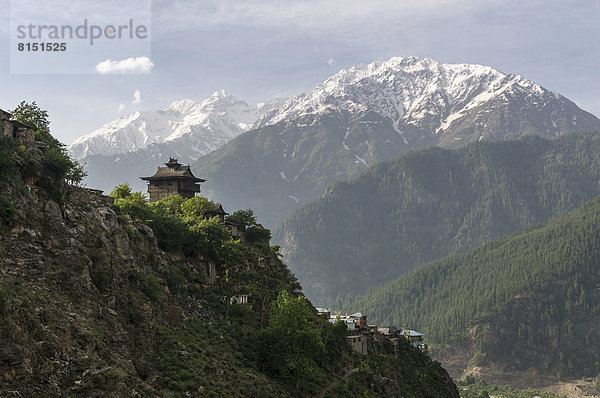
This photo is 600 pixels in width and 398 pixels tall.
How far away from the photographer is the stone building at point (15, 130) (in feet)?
199

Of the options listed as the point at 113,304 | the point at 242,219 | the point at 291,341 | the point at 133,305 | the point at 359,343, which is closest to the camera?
the point at 113,304

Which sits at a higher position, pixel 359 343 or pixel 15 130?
pixel 15 130

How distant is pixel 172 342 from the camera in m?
61.8

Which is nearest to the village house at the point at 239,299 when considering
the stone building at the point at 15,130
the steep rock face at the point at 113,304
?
the steep rock face at the point at 113,304

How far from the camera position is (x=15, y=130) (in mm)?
62844

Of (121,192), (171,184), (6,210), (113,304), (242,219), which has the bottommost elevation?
(113,304)

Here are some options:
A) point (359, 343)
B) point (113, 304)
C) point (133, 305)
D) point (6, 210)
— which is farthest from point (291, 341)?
point (359, 343)

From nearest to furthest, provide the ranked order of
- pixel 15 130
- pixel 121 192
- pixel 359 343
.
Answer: pixel 15 130, pixel 121 192, pixel 359 343

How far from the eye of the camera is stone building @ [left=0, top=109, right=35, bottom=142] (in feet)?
199

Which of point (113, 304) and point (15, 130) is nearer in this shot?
point (113, 304)

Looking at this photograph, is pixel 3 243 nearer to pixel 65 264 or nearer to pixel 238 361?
pixel 65 264

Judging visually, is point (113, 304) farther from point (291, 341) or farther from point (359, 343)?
point (359, 343)

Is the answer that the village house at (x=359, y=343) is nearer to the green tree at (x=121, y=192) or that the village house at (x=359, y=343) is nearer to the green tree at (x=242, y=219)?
the green tree at (x=242, y=219)

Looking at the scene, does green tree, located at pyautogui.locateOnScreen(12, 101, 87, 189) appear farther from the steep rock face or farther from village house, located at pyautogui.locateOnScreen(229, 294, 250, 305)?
village house, located at pyautogui.locateOnScreen(229, 294, 250, 305)
